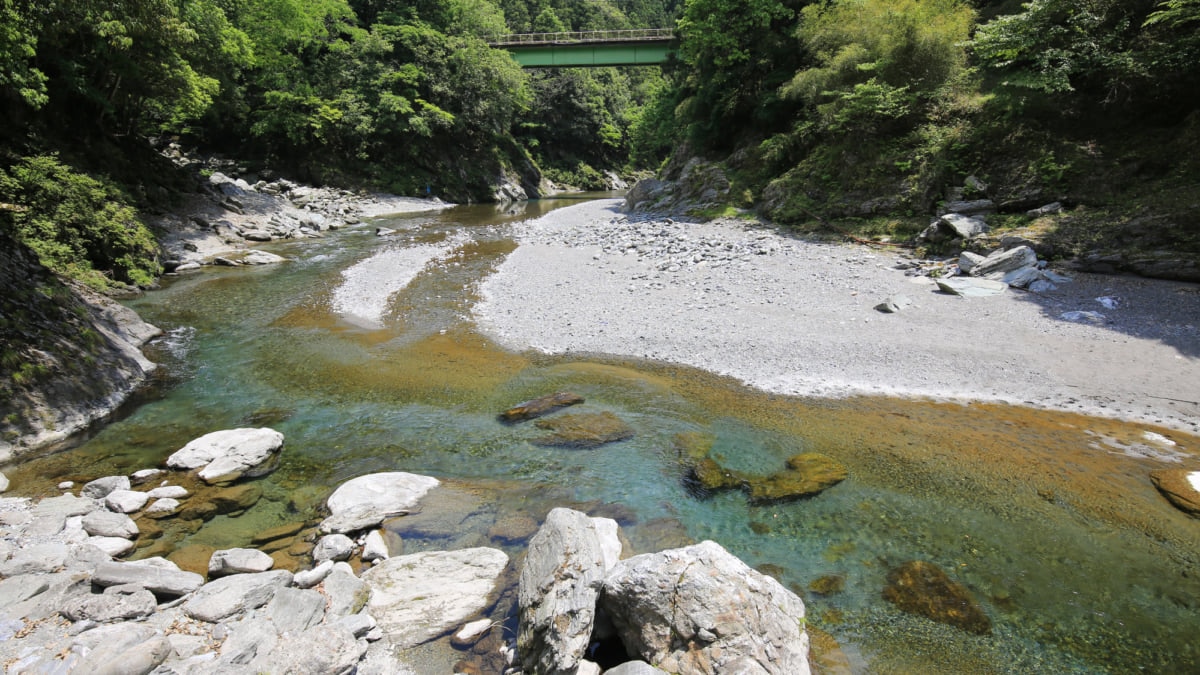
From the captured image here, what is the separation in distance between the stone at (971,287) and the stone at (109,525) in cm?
1519

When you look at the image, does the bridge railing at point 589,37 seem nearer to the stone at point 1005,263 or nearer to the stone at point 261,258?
the stone at point 261,258

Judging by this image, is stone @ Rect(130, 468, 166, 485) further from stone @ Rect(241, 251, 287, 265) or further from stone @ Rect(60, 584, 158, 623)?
stone @ Rect(241, 251, 287, 265)

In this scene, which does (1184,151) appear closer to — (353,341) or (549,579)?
(549,579)

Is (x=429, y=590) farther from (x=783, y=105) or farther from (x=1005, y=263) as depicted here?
(x=783, y=105)

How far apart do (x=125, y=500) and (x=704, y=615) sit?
6713mm

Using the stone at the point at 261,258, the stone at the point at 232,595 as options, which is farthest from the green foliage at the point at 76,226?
the stone at the point at 232,595

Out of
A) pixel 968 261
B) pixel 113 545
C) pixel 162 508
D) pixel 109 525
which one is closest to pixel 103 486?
pixel 162 508

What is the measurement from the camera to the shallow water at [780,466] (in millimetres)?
4816

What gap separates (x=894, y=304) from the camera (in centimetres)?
1195

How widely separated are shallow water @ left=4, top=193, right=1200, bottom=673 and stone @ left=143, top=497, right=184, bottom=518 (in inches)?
24.6

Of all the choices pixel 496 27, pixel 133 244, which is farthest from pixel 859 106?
pixel 496 27

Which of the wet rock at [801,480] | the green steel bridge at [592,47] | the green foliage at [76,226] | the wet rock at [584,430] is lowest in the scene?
the wet rock at [801,480]

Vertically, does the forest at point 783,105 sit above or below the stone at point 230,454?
above

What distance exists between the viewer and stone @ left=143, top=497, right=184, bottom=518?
6.15 metres
